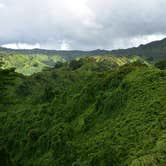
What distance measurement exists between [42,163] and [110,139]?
1654cm

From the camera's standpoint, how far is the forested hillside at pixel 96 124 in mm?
53097

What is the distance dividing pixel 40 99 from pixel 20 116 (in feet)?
49.7

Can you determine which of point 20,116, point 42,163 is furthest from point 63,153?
point 20,116

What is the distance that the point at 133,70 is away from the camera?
7594cm

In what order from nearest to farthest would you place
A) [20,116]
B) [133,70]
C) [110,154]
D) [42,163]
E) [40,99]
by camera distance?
1. [110,154]
2. [42,163]
3. [133,70]
4. [20,116]
5. [40,99]

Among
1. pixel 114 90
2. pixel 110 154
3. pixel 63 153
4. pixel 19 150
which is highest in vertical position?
pixel 114 90

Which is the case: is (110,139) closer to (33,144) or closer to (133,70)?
(133,70)

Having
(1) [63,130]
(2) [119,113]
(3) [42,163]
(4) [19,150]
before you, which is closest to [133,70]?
(2) [119,113]

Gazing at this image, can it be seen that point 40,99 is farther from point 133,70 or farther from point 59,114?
point 133,70

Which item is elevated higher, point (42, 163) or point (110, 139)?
point (110, 139)

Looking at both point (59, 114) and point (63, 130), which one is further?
point (59, 114)

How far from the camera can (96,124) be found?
235ft

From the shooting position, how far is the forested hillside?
53097mm

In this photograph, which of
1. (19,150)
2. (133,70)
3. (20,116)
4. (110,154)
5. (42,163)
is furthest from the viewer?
(20,116)
